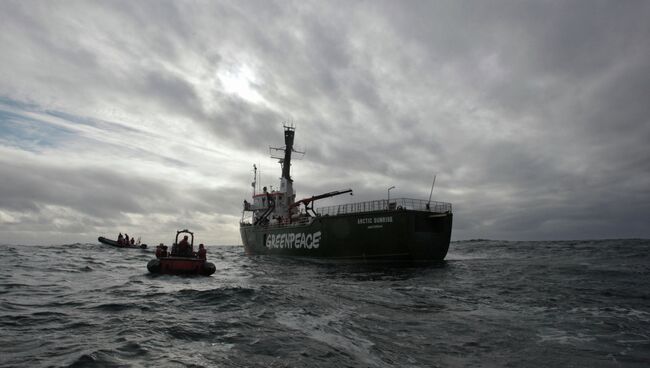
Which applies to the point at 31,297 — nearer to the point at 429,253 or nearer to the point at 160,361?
the point at 160,361

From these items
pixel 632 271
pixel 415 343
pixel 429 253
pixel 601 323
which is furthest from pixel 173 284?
pixel 632 271

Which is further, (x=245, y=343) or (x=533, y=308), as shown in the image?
(x=533, y=308)

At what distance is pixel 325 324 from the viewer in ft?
35.0

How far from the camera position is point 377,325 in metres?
10.8

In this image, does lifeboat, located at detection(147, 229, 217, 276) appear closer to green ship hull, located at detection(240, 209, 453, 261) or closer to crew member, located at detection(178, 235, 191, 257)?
crew member, located at detection(178, 235, 191, 257)

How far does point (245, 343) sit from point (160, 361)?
195cm

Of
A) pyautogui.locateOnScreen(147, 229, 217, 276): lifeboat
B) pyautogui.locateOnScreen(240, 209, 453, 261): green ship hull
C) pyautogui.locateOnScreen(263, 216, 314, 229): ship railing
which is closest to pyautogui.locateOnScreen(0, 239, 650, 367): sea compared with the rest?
pyautogui.locateOnScreen(147, 229, 217, 276): lifeboat

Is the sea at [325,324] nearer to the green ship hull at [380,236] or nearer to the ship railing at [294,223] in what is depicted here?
the green ship hull at [380,236]

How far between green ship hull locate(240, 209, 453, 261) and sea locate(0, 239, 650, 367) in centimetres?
958

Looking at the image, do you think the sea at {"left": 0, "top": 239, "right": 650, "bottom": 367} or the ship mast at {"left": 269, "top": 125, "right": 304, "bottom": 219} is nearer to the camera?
the sea at {"left": 0, "top": 239, "right": 650, "bottom": 367}

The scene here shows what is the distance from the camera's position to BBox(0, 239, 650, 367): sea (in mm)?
7676

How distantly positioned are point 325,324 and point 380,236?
1891 cm

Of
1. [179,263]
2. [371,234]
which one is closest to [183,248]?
[179,263]

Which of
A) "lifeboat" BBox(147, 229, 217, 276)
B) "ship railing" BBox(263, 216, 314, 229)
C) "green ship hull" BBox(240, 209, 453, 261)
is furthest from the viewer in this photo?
"ship railing" BBox(263, 216, 314, 229)
